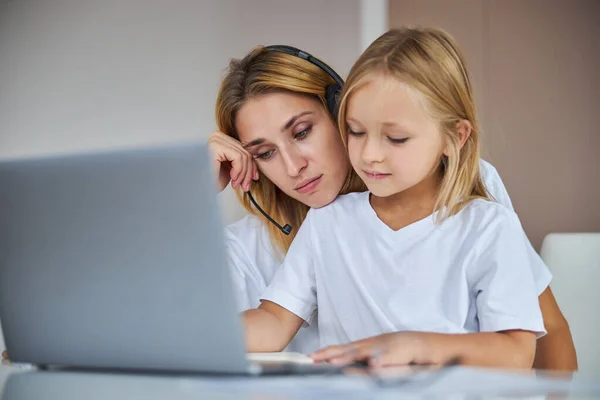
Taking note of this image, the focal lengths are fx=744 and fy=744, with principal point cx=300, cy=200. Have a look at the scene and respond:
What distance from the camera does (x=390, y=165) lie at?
1.24m

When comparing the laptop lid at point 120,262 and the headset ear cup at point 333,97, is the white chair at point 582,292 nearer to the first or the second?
the headset ear cup at point 333,97

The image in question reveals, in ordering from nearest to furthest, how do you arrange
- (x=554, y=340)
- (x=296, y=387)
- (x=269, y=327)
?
(x=296, y=387)
(x=269, y=327)
(x=554, y=340)

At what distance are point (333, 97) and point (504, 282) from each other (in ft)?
1.75

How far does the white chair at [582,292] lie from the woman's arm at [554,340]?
416 mm

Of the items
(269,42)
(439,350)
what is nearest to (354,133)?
(439,350)

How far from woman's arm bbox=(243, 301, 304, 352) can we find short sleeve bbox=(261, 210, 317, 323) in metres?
0.01

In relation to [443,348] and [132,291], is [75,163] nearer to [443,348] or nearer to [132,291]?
[132,291]

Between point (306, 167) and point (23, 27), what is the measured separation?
1524mm

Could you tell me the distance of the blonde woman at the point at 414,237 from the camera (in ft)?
3.99

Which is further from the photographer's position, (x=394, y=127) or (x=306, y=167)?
(x=306, y=167)

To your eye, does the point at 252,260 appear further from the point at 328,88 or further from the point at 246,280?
the point at 328,88

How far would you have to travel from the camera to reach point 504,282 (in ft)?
3.85

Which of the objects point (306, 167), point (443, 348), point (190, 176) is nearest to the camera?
point (190, 176)

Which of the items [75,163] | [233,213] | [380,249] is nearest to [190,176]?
[75,163]
